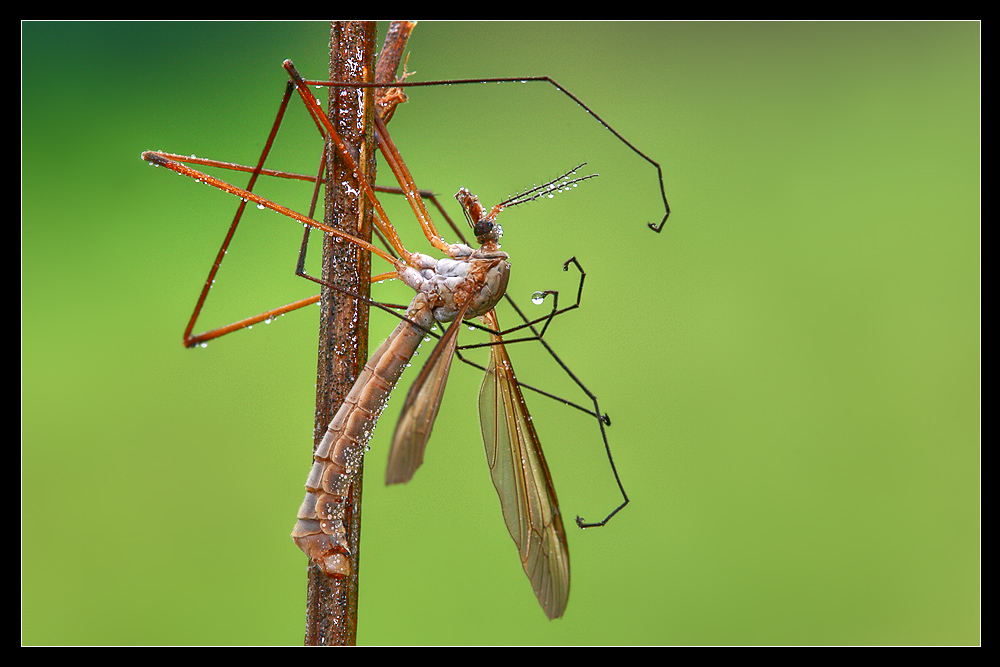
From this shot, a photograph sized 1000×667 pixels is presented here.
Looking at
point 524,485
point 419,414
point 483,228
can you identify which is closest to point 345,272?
point 419,414

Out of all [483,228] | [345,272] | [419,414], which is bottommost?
[419,414]

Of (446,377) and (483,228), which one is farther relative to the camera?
(483,228)

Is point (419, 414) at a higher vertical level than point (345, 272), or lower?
lower

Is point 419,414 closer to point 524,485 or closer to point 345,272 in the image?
point 345,272

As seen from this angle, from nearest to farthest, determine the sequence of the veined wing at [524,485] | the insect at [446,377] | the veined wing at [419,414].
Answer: the veined wing at [419,414] < the insect at [446,377] < the veined wing at [524,485]

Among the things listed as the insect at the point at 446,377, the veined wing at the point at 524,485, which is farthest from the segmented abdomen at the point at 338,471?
the veined wing at the point at 524,485

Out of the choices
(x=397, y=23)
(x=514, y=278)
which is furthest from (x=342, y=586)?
(x=514, y=278)

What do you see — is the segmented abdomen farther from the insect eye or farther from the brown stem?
the insect eye

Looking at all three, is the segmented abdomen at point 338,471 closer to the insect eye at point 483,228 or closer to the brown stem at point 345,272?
the brown stem at point 345,272
